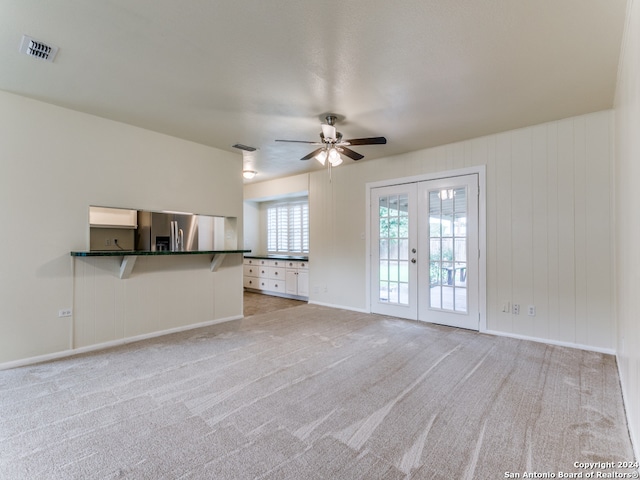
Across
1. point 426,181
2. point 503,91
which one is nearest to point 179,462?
point 503,91

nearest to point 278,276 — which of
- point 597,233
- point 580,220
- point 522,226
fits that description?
point 522,226

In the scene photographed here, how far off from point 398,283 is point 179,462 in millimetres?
3735

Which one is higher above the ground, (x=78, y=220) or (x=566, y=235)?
(x=78, y=220)

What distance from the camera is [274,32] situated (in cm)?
207

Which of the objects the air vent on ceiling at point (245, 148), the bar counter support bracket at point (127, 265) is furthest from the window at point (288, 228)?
the bar counter support bracket at point (127, 265)

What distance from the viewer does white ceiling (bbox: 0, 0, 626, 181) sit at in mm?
1896

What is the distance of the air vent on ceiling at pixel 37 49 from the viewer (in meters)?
2.14

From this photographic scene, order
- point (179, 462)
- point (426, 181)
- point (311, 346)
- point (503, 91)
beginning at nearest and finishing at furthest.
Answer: point (179, 462), point (503, 91), point (311, 346), point (426, 181)

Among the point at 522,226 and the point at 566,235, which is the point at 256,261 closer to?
the point at 522,226

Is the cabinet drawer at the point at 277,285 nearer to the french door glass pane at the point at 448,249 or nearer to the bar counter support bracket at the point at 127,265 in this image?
the french door glass pane at the point at 448,249

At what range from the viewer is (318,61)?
2.38 meters

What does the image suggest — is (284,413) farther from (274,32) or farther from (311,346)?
(274,32)

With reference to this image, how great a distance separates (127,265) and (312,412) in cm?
269

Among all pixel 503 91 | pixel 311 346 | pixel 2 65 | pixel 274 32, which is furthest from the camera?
pixel 311 346
